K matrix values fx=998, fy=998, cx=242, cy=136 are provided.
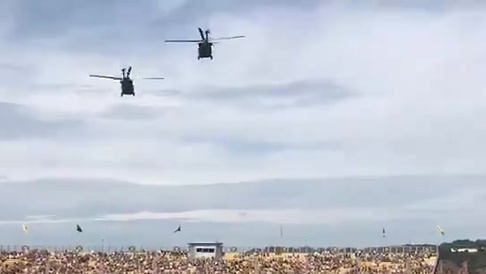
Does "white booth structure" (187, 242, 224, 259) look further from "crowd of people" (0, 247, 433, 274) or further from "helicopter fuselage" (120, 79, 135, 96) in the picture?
"helicopter fuselage" (120, 79, 135, 96)

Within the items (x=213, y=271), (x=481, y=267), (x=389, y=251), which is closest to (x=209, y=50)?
(x=481, y=267)

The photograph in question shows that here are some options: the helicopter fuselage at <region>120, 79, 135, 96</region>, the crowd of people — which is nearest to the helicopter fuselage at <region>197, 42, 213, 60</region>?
the helicopter fuselage at <region>120, 79, 135, 96</region>

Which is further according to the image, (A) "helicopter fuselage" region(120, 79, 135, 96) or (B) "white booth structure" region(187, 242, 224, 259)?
(B) "white booth structure" region(187, 242, 224, 259)

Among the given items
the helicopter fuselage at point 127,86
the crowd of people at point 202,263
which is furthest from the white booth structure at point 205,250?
the helicopter fuselage at point 127,86

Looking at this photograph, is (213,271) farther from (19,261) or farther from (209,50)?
(209,50)

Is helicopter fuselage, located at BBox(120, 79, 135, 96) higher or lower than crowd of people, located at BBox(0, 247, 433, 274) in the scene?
higher

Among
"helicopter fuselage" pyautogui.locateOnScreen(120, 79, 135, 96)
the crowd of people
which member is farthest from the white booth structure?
"helicopter fuselage" pyautogui.locateOnScreen(120, 79, 135, 96)
